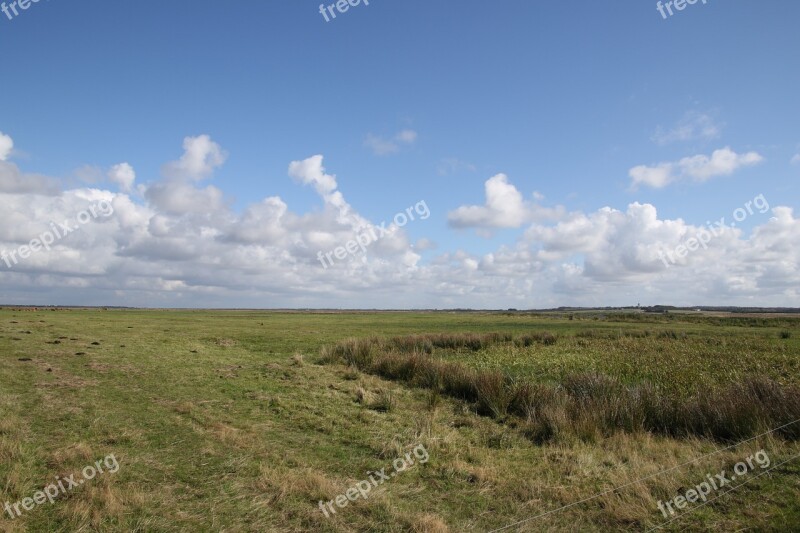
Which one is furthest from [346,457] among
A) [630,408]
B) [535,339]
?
[535,339]

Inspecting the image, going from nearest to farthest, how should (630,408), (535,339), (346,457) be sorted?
(346,457)
(630,408)
(535,339)

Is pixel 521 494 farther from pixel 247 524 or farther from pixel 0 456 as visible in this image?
pixel 0 456

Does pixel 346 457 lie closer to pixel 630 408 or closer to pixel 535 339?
pixel 630 408

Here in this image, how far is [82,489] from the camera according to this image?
7.24 meters

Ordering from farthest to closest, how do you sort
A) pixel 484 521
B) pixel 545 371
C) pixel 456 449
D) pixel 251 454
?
pixel 545 371
pixel 456 449
pixel 251 454
pixel 484 521

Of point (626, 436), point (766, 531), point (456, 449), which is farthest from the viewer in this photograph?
point (626, 436)

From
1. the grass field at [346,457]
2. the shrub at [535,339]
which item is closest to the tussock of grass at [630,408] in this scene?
the grass field at [346,457]

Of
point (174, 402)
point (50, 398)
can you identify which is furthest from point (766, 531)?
point (50, 398)

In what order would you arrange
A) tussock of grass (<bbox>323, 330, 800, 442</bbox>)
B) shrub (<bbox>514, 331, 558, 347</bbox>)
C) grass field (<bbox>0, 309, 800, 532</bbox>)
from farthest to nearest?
shrub (<bbox>514, 331, 558, 347</bbox>) → tussock of grass (<bbox>323, 330, 800, 442</bbox>) → grass field (<bbox>0, 309, 800, 532</bbox>)

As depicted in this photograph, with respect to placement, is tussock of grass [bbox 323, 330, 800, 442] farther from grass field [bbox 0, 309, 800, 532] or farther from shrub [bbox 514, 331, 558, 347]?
shrub [bbox 514, 331, 558, 347]

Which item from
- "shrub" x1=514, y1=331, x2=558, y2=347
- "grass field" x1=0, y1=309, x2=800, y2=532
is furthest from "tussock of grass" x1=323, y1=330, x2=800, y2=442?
"shrub" x1=514, y1=331, x2=558, y2=347

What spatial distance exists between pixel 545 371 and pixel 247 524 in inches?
762

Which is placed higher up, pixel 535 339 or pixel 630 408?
pixel 630 408

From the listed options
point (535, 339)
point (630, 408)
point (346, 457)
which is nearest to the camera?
point (346, 457)
